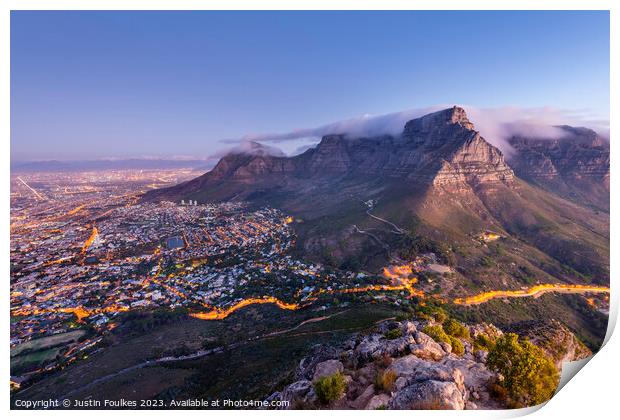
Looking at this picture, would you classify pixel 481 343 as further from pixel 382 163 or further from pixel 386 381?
pixel 382 163

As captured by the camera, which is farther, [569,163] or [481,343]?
[569,163]

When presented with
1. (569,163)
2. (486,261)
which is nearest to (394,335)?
(486,261)

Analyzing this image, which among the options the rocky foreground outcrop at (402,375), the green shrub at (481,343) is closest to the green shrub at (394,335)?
the rocky foreground outcrop at (402,375)

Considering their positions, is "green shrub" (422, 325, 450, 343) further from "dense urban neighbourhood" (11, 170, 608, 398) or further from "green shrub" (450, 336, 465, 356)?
"dense urban neighbourhood" (11, 170, 608, 398)

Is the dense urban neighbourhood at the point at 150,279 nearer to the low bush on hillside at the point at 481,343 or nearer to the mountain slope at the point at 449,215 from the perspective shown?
the mountain slope at the point at 449,215
